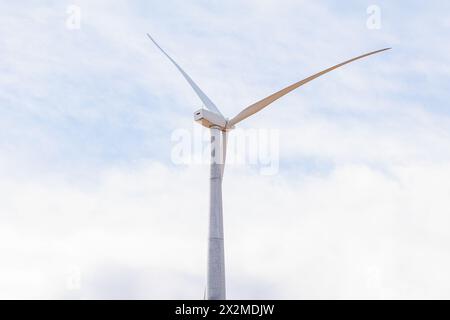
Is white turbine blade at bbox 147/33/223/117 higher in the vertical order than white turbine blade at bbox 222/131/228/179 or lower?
higher

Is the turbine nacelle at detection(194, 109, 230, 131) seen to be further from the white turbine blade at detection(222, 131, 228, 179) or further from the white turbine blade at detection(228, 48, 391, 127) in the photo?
the white turbine blade at detection(228, 48, 391, 127)

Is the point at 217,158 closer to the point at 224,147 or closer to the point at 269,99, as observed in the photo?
the point at 224,147

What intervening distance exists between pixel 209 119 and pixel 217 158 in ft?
8.11

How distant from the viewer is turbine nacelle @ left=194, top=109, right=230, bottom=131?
3247 centimetres

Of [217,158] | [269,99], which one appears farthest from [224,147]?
[269,99]

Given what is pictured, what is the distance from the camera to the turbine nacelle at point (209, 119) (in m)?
A: 32.5

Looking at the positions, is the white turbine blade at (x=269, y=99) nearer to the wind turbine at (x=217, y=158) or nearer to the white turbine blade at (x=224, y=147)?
the wind turbine at (x=217, y=158)

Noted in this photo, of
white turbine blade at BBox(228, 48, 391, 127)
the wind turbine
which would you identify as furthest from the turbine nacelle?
white turbine blade at BBox(228, 48, 391, 127)

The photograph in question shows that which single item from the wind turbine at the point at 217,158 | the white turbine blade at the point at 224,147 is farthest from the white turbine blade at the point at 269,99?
the white turbine blade at the point at 224,147

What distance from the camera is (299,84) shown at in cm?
3384

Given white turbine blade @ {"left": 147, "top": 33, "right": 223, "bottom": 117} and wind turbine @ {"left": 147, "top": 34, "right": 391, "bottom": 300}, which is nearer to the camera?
wind turbine @ {"left": 147, "top": 34, "right": 391, "bottom": 300}
